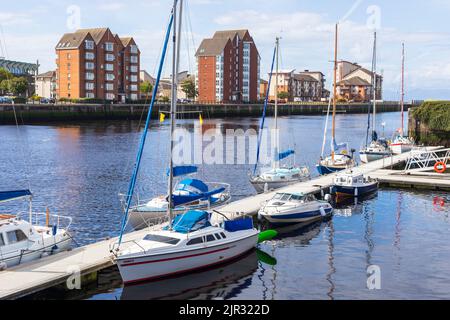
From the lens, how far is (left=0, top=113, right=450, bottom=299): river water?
72.1 feet

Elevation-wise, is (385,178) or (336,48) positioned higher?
(336,48)

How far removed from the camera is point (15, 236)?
22438 millimetres

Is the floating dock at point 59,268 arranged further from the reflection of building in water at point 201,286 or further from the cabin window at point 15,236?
the reflection of building in water at point 201,286

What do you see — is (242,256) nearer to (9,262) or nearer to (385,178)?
(9,262)

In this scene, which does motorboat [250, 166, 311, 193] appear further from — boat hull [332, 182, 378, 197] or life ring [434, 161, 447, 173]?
life ring [434, 161, 447, 173]

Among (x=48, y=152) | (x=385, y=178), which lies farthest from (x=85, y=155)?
(x=385, y=178)

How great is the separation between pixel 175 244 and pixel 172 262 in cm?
70

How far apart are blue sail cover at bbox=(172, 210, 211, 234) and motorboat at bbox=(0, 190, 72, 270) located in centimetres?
499

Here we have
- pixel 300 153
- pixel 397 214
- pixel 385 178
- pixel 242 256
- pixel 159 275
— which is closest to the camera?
pixel 159 275

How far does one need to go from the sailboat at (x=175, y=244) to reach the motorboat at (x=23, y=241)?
2.57 metres

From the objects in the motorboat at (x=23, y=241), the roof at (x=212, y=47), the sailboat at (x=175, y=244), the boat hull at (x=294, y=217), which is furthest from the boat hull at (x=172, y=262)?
the roof at (x=212, y=47)

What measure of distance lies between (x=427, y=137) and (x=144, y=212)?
58.3 meters

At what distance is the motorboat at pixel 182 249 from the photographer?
71.0ft
